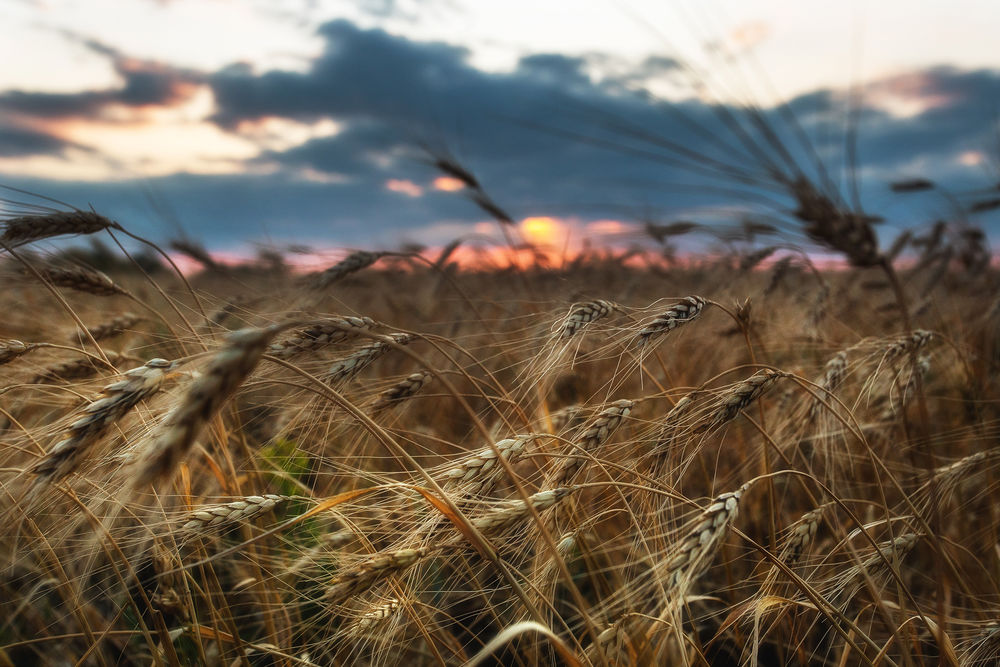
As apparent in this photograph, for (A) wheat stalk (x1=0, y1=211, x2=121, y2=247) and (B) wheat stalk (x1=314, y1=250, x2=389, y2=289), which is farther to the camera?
(B) wheat stalk (x1=314, y1=250, x2=389, y2=289)

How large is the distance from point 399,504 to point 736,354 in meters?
2.75

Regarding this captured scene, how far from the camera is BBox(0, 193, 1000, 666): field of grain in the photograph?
1309 millimetres

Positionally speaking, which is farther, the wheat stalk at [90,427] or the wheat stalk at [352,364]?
the wheat stalk at [352,364]

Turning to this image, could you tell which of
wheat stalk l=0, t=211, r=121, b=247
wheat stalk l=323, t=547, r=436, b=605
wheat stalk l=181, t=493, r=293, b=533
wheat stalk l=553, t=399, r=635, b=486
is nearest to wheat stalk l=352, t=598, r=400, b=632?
wheat stalk l=323, t=547, r=436, b=605

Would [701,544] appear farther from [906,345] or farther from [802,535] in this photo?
[906,345]

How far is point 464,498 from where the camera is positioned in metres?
1.43

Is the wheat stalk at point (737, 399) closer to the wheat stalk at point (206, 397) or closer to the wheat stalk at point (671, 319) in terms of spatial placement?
the wheat stalk at point (671, 319)

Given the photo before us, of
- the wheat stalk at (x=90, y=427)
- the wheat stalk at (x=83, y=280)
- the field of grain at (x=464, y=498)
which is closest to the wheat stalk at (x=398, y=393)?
the field of grain at (x=464, y=498)

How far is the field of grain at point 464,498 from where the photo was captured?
1.31 m

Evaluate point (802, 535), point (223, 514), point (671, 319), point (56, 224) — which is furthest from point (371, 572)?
point (56, 224)

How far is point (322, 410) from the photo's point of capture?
1.76 m

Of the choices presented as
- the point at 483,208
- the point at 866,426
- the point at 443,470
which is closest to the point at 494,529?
the point at 443,470

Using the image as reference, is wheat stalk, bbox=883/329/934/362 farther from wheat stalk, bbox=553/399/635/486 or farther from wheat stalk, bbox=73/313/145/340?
wheat stalk, bbox=73/313/145/340

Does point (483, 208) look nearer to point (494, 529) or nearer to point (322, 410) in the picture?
point (322, 410)
